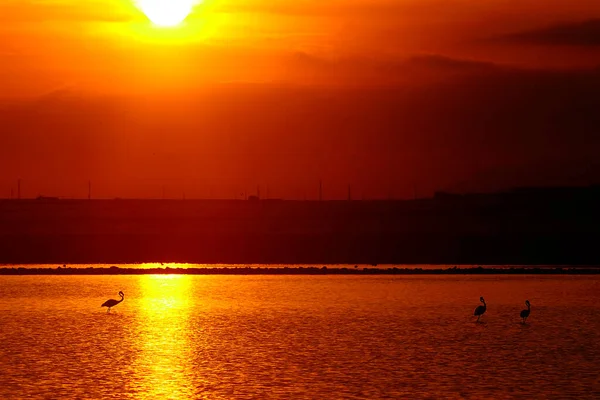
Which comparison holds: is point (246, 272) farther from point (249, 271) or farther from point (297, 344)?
point (297, 344)

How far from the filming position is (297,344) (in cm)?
4016

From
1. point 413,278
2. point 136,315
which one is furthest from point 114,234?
point 136,315

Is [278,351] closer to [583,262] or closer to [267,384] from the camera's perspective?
[267,384]

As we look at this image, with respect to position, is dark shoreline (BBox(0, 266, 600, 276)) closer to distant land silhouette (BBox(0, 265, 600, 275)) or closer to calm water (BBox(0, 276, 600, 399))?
distant land silhouette (BBox(0, 265, 600, 275))

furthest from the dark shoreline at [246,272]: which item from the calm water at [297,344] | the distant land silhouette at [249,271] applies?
the calm water at [297,344]

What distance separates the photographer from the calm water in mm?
29734

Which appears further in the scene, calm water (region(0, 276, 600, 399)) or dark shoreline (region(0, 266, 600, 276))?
dark shoreline (region(0, 266, 600, 276))

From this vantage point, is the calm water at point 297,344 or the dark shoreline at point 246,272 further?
the dark shoreline at point 246,272

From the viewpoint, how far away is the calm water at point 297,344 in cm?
2973

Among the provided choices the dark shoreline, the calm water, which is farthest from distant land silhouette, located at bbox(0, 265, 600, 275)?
the calm water

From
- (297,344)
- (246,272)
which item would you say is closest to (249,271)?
(246,272)

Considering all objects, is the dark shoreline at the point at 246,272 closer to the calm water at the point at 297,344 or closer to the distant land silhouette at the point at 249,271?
the distant land silhouette at the point at 249,271

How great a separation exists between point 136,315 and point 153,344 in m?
13.6

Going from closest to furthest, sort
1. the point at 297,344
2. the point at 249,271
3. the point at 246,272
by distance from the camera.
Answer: the point at 297,344 → the point at 246,272 → the point at 249,271
